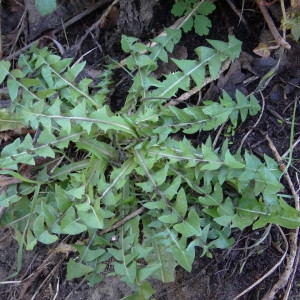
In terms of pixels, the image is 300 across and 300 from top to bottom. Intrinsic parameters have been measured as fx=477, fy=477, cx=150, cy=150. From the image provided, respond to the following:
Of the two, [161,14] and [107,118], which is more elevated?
[161,14]

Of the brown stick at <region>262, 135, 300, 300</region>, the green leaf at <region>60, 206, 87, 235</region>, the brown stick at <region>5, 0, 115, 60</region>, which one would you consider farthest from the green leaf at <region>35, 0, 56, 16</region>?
the brown stick at <region>262, 135, 300, 300</region>

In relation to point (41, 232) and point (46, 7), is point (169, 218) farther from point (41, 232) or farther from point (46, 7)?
point (46, 7)

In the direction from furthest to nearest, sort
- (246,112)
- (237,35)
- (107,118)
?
(237,35) < (246,112) < (107,118)

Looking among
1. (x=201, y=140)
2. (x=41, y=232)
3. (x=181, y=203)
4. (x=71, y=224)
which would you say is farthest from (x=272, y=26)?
(x=41, y=232)

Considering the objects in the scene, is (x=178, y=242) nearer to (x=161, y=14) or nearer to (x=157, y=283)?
(x=157, y=283)

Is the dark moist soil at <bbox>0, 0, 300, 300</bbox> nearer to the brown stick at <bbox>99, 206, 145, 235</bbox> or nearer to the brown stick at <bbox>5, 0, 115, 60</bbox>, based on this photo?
the brown stick at <bbox>5, 0, 115, 60</bbox>

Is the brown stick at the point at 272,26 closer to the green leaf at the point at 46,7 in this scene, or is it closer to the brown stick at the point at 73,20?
the brown stick at the point at 73,20

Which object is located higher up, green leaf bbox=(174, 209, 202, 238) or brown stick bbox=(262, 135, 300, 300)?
green leaf bbox=(174, 209, 202, 238)

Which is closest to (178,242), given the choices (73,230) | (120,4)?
(73,230)
